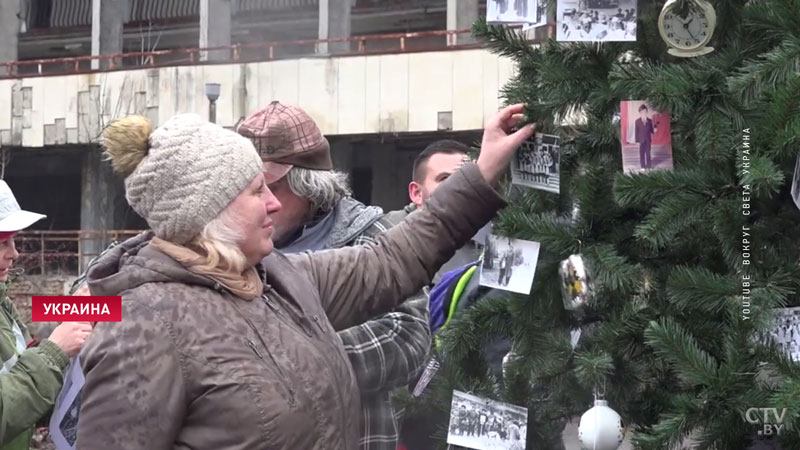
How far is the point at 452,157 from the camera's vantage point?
5.29 meters

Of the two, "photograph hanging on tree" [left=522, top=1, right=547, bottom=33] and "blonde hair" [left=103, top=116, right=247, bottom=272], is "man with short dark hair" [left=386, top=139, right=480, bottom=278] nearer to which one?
"photograph hanging on tree" [left=522, top=1, right=547, bottom=33]

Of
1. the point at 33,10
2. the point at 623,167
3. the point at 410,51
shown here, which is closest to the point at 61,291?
the point at 410,51

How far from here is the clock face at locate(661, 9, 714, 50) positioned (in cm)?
272

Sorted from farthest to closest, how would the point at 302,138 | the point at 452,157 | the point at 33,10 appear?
the point at 33,10
the point at 452,157
the point at 302,138

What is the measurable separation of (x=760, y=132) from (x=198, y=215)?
1.20 metres

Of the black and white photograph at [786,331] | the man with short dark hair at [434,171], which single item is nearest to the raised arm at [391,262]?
the black and white photograph at [786,331]

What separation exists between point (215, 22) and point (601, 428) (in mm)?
20329

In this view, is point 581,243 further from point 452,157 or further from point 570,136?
point 452,157

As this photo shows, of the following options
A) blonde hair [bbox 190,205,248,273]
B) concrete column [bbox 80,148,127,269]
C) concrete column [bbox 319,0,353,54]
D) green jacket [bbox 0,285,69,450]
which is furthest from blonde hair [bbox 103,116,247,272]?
concrete column [bbox 80,148,127,269]

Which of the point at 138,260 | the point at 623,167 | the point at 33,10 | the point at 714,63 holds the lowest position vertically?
the point at 138,260

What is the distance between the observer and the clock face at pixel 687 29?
2.72 meters

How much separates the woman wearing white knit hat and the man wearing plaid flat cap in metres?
0.65
